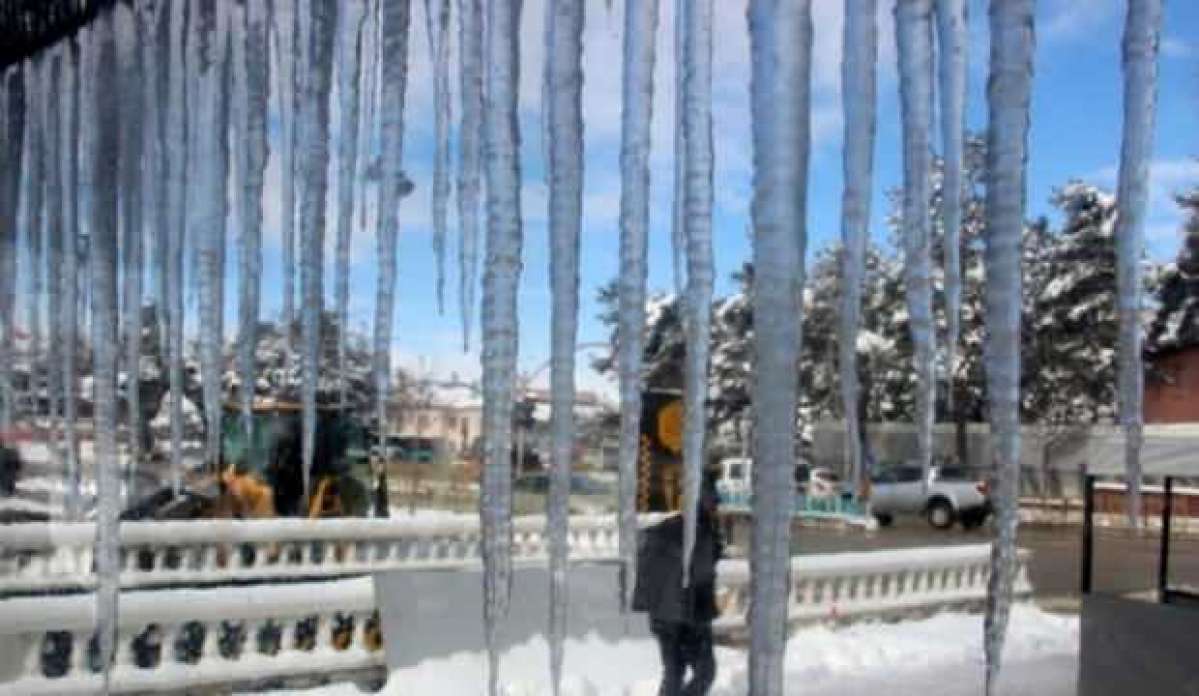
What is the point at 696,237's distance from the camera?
157cm

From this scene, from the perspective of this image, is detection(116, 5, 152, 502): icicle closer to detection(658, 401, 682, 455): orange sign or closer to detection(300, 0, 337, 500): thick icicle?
detection(300, 0, 337, 500): thick icicle

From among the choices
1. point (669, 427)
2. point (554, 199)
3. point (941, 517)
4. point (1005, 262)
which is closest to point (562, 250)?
point (554, 199)

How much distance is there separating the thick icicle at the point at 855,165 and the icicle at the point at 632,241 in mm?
241

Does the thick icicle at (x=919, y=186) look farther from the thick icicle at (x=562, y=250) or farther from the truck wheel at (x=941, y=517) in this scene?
the truck wheel at (x=941, y=517)

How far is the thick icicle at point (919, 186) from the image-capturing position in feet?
4.89

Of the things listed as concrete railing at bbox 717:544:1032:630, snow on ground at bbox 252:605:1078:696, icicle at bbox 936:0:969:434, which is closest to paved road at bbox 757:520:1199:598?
concrete railing at bbox 717:544:1032:630

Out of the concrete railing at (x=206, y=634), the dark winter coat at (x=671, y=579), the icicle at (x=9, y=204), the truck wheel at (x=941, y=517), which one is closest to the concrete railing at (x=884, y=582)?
the concrete railing at (x=206, y=634)

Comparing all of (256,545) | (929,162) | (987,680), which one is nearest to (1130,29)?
(929,162)

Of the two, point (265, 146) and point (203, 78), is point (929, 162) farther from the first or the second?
point (203, 78)

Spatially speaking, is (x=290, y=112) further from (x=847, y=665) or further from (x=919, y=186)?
(x=847, y=665)

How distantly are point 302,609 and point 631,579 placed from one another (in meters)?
6.68

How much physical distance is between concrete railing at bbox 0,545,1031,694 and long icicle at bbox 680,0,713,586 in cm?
468

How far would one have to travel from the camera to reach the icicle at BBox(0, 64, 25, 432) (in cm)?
294

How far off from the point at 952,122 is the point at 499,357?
591 mm
